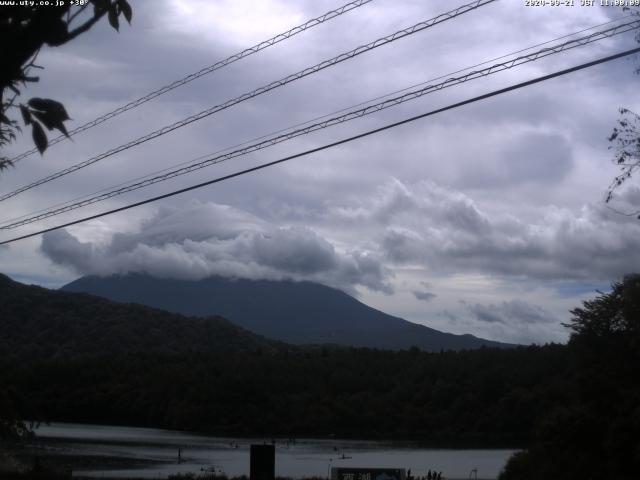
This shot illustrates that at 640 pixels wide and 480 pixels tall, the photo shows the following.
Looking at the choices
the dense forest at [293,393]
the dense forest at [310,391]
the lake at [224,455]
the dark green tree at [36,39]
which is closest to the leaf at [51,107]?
the dark green tree at [36,39]

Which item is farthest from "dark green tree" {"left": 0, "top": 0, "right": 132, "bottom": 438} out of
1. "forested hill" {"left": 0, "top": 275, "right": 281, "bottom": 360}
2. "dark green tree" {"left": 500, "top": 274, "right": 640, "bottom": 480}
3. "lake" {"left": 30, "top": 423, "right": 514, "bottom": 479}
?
"forested hill" {"left": 0, "top": 275, "right": 281, "bottom": 360}

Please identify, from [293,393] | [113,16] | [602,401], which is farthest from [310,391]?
[113,16]

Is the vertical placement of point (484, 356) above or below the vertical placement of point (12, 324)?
below

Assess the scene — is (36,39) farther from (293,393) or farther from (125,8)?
(293,393)

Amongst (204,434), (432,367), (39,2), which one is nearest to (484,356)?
(432,367)

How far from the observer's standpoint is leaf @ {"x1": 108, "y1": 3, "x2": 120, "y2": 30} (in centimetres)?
496

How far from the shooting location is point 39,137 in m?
4.70

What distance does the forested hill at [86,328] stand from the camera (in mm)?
105125

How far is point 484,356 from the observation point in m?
85.2

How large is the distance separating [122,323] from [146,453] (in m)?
66.2

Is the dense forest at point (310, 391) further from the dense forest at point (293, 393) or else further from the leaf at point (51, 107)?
the leaf at point (51, 107)

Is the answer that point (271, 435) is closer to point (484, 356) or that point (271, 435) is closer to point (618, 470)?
point (484, 356)

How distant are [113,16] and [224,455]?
5775cm

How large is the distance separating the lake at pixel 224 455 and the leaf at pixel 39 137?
36938 mm
